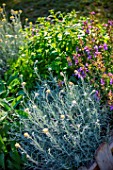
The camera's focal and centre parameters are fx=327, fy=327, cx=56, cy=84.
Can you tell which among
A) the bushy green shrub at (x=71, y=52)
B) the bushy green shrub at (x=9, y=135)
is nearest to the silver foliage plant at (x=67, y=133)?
the bushy green shrub at (x=9, y=135)

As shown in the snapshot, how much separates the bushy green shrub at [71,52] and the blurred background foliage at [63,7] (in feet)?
7.17

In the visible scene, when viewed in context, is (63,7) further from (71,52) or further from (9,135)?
(9,135)

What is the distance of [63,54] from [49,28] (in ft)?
1.88

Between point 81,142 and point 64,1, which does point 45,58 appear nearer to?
point 81,142

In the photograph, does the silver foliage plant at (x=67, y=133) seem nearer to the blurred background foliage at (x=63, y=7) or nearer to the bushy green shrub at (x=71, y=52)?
the bushy green shrub at (x=71, y=52)

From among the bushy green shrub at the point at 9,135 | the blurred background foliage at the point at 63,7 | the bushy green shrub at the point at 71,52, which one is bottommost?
the bushy green shrub at the point at 9,135

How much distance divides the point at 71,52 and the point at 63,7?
10.4 feet

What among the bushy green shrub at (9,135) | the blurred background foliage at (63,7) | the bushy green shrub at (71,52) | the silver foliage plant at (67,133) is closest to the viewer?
the silver foliage plant at (67,133)

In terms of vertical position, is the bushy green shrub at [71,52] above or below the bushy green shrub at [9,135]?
above

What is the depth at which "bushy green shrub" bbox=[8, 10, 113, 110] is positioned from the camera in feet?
9.39

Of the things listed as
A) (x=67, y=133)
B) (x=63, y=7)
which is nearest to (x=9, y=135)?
(x=67, y=133)

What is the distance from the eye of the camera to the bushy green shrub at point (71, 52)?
2861 millimetres

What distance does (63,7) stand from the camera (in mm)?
6102

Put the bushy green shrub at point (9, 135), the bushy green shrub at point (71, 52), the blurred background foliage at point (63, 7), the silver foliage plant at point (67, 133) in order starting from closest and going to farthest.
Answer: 1. the silver foliage plant at point (67, 133)
2. the bushy green shrub at point (9, 135)
3. the bushy green shrub at point (71, 52)
4. the blurred background foliage at point (63, 7)
